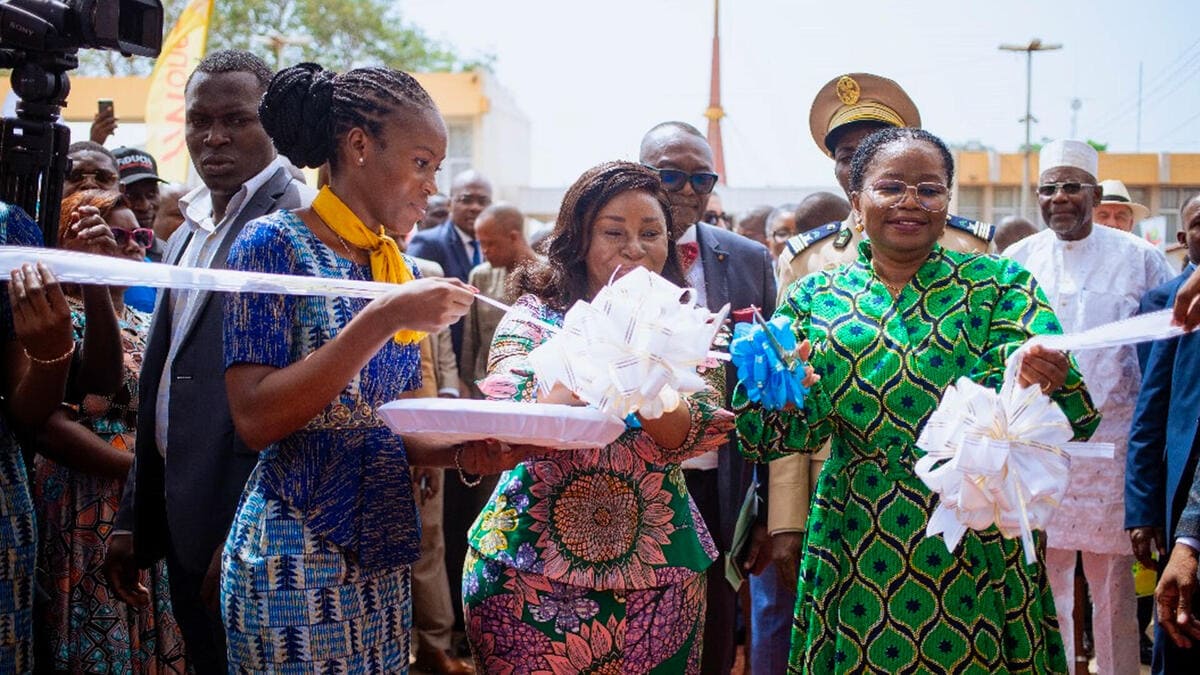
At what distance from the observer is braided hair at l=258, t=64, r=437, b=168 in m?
2.90

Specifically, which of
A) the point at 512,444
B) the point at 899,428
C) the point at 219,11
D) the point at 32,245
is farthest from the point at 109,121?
the point at 219,11

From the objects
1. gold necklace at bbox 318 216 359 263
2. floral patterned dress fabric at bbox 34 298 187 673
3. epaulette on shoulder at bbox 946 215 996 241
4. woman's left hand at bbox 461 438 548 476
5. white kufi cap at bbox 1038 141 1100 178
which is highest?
white kufi cap at bbox 1038 141 1100 178

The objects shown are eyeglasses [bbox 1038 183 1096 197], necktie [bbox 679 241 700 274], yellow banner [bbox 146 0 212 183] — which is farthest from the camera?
yellow banner [bbox 146 0 212 183]

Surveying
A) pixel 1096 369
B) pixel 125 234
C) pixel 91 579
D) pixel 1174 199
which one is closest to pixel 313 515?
pixel 91 579

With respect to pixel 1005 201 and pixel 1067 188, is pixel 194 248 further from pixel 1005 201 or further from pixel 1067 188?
pixel 1005 201

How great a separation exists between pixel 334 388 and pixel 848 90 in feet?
9.29

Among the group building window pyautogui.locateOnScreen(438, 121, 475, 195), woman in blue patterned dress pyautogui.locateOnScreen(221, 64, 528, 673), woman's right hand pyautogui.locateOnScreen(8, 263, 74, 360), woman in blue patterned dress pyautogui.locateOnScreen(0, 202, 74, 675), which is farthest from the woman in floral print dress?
building window pyautogui.locateOnScreen(438, 121, 475, 195)

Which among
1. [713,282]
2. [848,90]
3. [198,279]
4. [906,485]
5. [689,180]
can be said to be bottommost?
[906,485]

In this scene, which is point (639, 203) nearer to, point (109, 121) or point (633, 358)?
point (633, 358)

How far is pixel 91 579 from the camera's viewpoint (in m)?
4.24

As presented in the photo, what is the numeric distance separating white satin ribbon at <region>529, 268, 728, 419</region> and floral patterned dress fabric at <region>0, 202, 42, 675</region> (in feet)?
5.59

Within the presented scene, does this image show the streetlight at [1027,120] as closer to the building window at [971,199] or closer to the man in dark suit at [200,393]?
the building window at [971,199]

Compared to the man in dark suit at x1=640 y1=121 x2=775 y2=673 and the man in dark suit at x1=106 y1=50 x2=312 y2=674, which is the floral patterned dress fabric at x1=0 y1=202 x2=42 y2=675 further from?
the man in dark suit at x1=640 y1=121 x2=775 y2=673

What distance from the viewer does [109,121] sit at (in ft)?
21.2
